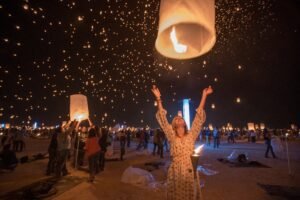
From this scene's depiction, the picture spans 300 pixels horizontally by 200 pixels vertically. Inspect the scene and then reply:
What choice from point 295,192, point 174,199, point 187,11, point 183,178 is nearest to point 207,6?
point 187,11

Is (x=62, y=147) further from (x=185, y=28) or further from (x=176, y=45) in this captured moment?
(x=185, y=28)

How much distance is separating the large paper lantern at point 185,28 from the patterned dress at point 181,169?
123 cm

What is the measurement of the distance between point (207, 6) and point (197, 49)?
0.65m

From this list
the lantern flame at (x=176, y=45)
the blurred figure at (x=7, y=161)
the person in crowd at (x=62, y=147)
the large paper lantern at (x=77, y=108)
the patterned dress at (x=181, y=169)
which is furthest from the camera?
the large paper lantern at (x=77, y=108)

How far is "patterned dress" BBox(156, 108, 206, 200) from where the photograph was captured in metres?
3.22

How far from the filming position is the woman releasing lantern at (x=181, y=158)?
3227 mm

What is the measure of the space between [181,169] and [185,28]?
1.95 metres

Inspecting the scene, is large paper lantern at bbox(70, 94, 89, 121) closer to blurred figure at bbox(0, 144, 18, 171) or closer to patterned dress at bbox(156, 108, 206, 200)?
blurred figure at bbox(0, 144, 18, 171)

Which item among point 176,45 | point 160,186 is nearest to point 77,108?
point 160,186

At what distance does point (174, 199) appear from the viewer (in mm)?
3246

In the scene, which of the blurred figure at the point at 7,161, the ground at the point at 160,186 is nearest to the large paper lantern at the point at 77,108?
the ground at the point at 160,186

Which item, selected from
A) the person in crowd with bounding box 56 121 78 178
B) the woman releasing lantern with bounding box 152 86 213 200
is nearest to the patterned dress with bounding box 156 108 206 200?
the woman releasing lantern with bounding box 152 86 213 200

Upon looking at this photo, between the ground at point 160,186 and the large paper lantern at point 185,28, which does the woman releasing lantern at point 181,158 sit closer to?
the large paper lantern at point 185,28

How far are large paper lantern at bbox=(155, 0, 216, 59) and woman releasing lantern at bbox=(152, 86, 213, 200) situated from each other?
0.93 m
